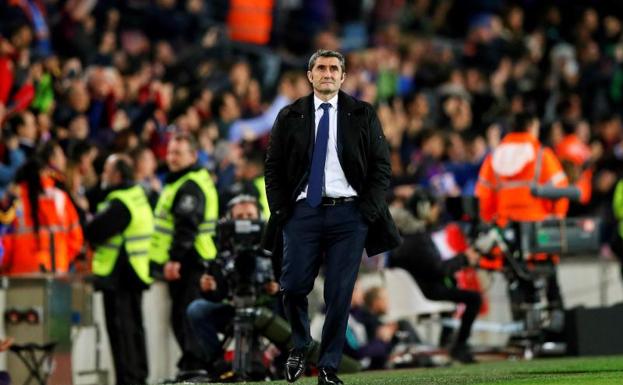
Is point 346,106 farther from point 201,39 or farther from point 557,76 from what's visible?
point 557,76

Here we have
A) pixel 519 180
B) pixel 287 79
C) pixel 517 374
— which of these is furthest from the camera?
pixel 287 79

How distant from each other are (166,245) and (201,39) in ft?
29.5

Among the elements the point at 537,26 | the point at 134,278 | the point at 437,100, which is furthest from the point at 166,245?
the point at 537,26

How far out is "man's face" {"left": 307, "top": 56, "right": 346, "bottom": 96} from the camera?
11.9 m

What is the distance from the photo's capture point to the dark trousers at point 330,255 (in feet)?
38.9

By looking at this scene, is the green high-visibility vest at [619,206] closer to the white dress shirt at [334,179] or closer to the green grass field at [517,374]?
the green grass field at [517,374]

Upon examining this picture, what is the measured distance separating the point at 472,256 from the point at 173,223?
365cm

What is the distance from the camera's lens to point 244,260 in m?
14.4

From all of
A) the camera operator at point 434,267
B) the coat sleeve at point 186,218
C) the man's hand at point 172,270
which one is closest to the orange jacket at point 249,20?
the camera operator at point 434,267

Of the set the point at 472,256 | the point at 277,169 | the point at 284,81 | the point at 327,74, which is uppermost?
the point at 284,81

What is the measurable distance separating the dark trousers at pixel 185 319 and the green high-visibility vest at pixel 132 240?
1.06 ft

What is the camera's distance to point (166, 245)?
1599 cm

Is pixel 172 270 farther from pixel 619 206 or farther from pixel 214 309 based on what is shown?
pixel 619 206

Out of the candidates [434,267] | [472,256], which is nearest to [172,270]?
[434,267]
